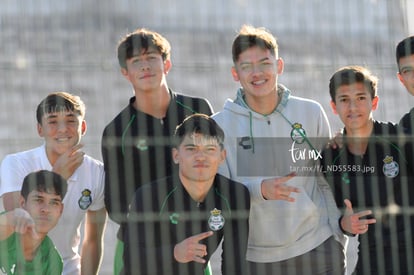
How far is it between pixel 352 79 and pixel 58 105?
1398mm

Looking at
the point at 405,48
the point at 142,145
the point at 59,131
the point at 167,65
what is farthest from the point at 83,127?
the point at 405,48

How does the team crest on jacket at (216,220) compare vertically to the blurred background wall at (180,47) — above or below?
below

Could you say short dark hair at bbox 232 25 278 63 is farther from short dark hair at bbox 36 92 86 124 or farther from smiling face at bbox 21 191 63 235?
smiling face at bbox 21 191 63 235

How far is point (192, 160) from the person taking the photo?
20.6ft

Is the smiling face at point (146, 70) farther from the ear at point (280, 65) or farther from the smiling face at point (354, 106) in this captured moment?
the smiling face at point (354, 106)

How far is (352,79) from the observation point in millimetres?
6562

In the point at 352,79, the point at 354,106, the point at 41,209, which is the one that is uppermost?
the point at 352,79

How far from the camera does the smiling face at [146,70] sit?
645 cm

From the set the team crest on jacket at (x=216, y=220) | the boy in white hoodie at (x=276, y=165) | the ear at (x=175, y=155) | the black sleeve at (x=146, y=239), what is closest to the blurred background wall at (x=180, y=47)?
the boy in white hoodie at (x=276, y=165)

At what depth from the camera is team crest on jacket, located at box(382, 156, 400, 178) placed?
257 inches

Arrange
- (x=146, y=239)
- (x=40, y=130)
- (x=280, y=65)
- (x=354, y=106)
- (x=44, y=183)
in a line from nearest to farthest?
1. (x=146, y=239)
2. (x=44, y=183)
3. (x=40, y=130)
4. (x=354, y=106)
5. (x=280, y=65)

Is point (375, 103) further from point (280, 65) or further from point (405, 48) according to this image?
point (280, 65)

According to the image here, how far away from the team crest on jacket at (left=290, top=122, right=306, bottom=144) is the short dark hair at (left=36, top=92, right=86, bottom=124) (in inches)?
39.2

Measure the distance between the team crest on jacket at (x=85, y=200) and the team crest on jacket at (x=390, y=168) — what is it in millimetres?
1393
